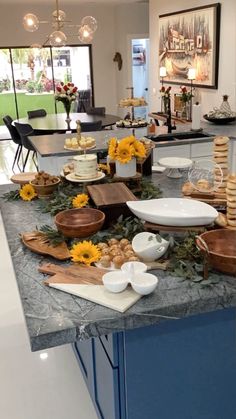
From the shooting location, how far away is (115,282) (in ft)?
5.04

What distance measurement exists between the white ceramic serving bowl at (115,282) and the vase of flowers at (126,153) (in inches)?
42.8

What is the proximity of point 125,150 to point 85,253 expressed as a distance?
93cm

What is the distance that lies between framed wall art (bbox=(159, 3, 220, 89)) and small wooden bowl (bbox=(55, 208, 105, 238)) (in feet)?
15.2

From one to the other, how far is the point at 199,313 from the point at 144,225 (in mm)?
541

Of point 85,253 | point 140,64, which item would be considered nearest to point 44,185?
point 85,253

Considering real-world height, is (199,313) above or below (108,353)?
above

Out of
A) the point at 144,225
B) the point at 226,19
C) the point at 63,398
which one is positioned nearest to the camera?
the point at 144,225

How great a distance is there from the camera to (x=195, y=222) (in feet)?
6.01

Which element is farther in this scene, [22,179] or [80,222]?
[22,179]

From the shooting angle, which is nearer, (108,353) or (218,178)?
(108,353)

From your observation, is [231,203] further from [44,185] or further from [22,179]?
[22,179]

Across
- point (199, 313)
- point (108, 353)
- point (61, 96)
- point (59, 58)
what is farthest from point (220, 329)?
point (59, 58)

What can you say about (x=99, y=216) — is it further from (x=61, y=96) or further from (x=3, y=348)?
(x=61, y=96)

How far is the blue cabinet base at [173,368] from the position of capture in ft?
5.23
